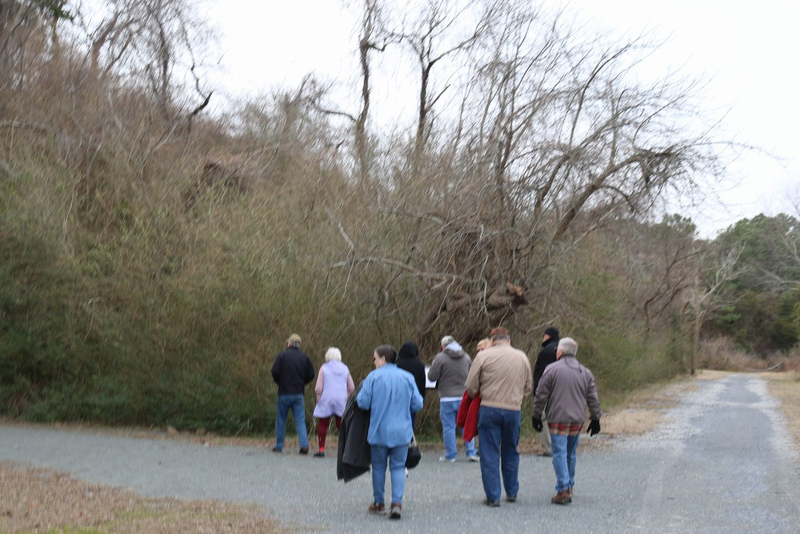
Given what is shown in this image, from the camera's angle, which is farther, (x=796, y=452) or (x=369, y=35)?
(x=369, y=35)

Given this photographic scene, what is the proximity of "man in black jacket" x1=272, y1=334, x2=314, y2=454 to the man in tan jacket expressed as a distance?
5.02 metres

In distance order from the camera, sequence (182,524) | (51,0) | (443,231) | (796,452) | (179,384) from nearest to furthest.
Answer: (182,524), (796,452), (443,231), (179,384), (51,0)

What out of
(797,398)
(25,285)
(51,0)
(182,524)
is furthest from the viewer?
(797,398)

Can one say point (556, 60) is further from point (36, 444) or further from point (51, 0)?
point (51, 0)

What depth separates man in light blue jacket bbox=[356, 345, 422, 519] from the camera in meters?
8.41

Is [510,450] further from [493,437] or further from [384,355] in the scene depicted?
[384,355]

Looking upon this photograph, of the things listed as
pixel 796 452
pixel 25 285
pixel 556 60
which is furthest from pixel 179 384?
pixel 796 452

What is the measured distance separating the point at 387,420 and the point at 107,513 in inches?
102

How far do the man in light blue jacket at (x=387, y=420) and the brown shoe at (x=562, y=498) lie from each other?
1643mm

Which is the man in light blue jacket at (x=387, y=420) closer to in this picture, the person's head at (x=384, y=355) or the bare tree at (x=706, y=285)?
the person's head at (x=384, y=355)

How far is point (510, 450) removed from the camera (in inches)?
354

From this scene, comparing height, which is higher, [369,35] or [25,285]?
[369,35]

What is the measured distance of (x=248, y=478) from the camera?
10.9 metres

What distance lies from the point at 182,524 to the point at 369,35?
1955 cm
